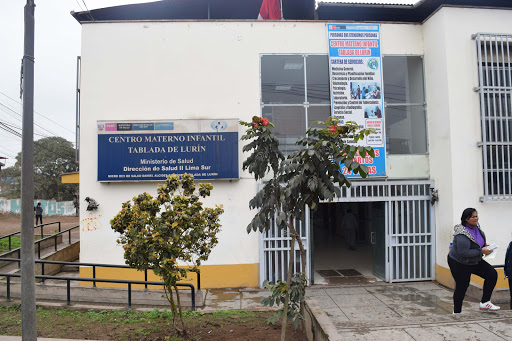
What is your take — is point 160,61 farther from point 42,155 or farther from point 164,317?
point 42,155

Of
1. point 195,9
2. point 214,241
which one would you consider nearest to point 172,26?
point 195,9

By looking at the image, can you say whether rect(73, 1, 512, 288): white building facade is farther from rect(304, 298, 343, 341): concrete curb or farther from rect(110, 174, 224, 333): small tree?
rect(110, 174, 224, 333): small tree

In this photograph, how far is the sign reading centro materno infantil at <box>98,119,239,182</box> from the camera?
7.98 metres

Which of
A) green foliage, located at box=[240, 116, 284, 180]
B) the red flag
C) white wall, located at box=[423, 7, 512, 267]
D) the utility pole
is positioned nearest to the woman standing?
white wall, located at box=[423, 7, 512, 267]

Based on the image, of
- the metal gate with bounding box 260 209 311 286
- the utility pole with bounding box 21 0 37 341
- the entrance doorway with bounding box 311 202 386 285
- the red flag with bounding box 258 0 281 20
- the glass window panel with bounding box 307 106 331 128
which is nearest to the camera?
the utility pole with bounding box 21 0 37 341

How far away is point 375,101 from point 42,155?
3636cm

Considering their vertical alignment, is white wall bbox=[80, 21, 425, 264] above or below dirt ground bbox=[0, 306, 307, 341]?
above

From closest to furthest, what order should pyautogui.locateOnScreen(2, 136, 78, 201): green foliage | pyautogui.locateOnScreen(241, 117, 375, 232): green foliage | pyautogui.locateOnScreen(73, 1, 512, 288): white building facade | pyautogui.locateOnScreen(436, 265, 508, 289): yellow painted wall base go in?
pyautogui.locateOnScreen(241, 117, 375, 232): green foliage → pyautogui.locateOnScreen(436, 265, 508, 289): yellow painted wall base → pyautogui.locateOnScreen(73, 1, 512, 288): white building facade → pyautogui.locateOnScreen(2, 136, 78, 201): green foliage

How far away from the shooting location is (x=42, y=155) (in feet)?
115

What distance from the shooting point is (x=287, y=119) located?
8422 millimetres

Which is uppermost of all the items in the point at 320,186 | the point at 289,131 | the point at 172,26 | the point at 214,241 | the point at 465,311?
the point at 172,26

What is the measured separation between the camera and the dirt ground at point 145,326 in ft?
15.4

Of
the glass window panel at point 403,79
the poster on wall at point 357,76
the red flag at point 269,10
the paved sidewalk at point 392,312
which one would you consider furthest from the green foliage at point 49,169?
the glass window panel at point 403,79

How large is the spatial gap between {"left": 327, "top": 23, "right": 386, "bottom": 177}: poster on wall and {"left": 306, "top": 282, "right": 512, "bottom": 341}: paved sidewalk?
3.02m
